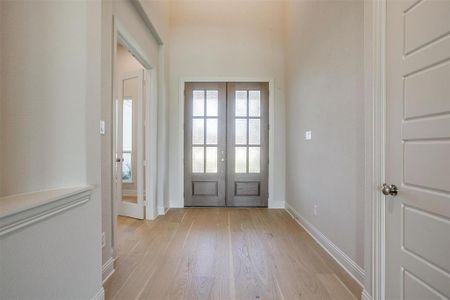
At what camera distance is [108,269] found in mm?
2031

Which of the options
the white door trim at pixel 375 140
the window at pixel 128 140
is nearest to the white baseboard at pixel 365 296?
the white door trim at pixel 375 140

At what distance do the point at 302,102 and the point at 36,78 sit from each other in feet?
10.1

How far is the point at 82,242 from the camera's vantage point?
4.67 ft

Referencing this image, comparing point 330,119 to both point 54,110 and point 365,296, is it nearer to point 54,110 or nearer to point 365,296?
point 365,296

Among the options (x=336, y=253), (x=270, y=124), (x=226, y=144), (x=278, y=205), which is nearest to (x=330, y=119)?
(x=336, y=253)

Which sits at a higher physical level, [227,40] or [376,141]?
[227,40]

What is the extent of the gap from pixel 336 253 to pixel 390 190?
117 cm

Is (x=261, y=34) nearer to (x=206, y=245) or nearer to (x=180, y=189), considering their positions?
(x=180, y=189)

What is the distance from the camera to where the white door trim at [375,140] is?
150cm

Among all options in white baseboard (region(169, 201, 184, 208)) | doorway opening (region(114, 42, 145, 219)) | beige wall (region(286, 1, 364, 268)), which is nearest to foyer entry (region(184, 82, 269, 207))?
white baseboard (region(169, 201, 184, 208))

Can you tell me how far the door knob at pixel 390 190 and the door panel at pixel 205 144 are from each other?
3.15m

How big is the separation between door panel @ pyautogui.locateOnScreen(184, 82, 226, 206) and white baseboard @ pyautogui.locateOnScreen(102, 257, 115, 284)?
7.75ft

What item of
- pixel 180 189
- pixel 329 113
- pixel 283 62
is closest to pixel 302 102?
pixel 329 113

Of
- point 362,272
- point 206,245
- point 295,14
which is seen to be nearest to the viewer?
point 362,272
